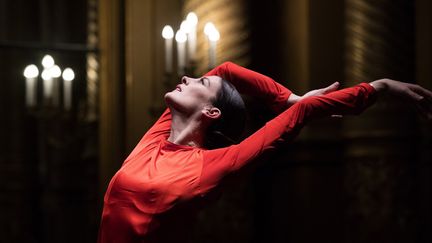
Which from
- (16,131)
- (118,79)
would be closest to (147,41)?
(118,79)

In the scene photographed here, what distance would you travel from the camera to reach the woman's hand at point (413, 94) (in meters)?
2.83

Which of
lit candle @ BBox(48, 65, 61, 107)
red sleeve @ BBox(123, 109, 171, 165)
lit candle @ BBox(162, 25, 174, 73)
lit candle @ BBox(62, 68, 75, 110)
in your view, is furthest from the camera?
lit candle @ BBox(62, 68, 75, 110)

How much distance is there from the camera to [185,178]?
2.87 metres

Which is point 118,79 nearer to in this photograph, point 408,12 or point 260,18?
point 260,18

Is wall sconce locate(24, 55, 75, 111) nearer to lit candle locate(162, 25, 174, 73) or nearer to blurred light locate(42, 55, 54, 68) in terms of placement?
blurred light locate(42, 55, 54, 68)

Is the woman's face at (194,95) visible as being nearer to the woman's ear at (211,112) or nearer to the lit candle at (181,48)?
the woman's ear at (211,112)

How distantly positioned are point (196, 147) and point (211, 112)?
0.45 feet

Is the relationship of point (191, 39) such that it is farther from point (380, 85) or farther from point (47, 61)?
point (380, 85)

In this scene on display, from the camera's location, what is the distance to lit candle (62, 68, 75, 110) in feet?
20.6

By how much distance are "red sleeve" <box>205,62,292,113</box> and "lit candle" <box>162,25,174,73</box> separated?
2155 millimetres

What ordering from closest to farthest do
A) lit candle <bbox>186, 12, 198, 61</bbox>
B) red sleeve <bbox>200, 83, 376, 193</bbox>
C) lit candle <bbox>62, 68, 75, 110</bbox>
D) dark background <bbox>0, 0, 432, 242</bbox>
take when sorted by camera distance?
1. red sleeve <bbox>200, 83, 376, 193</bbox>
2. lit candle <bbox>186, 12, 198, 61</bbox>
3. dark background <bbox>0, 0, 432, 242</bbox>
4. lit candle <bbox>62, 68, 75, 110</bbox>

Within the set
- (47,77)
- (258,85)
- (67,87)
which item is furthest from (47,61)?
(258,85)

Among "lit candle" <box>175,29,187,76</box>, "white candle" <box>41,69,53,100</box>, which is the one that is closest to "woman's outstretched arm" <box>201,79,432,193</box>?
"lit candle" <box>175,29,187,76</box>

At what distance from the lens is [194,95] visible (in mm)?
3041
